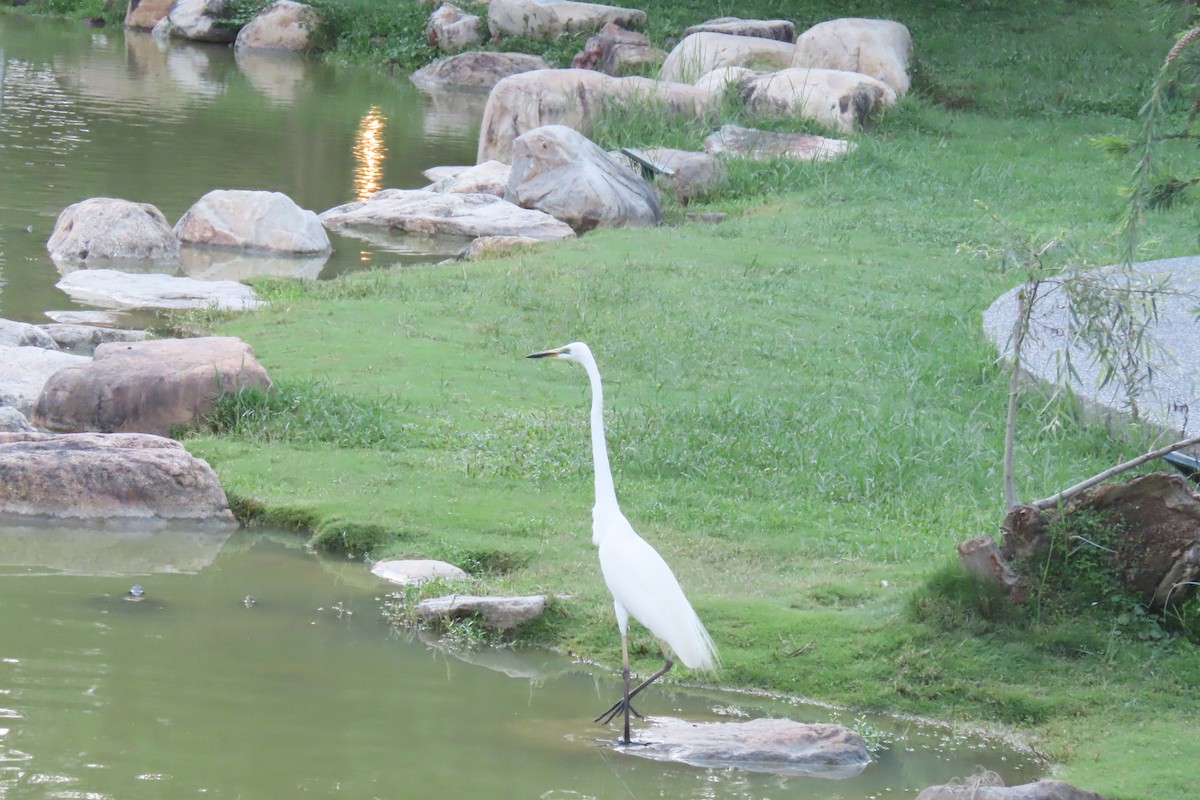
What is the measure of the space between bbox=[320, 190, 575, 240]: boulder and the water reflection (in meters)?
1.30

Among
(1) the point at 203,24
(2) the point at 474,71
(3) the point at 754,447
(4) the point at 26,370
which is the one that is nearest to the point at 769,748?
(3) the point at 754,447

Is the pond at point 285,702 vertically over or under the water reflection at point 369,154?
over

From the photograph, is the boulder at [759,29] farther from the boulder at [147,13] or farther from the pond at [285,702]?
the pond at [285,702]

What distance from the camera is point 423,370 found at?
1007 centimetres

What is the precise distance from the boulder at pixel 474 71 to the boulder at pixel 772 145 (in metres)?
12.9

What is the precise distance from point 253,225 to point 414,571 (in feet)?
30.4

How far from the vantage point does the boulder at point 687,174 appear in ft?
58.7

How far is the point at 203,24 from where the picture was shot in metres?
37.0

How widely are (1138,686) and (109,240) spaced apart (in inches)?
447

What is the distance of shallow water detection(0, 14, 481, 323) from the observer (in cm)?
1570

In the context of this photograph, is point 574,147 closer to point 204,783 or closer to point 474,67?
point 204,783

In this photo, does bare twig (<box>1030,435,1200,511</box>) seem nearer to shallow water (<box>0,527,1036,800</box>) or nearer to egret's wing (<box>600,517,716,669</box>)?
shallow water (<box>0,527,1036,800</box>)

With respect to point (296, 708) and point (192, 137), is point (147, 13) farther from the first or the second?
point (296, 708)

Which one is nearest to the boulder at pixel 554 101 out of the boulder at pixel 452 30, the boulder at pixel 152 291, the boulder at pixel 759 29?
the boulder at pixel 759 29
